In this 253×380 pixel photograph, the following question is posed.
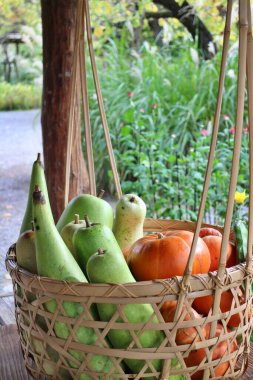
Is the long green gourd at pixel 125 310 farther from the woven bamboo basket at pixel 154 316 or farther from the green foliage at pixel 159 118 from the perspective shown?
the green foliage at pixel 159 118

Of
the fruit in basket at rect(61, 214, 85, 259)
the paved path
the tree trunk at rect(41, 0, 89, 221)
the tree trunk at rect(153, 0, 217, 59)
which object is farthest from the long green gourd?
the tree trunk at rect(153, 0, 217, 59)

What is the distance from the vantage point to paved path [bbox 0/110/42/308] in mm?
4184

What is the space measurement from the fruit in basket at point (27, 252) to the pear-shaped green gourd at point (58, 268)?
75 millimetres

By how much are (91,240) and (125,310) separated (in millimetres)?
131

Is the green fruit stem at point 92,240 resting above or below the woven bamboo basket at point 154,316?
above

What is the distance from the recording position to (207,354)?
0.78 meters

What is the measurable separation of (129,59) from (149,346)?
16.8 feet

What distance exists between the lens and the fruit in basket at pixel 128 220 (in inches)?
38.3

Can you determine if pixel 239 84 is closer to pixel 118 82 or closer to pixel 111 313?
pixel 111 313

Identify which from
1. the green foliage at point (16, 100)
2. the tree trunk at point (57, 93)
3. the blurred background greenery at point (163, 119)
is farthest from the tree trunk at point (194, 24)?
the green foliage at point (16, 100)

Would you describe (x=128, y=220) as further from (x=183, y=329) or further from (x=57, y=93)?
(x=57, y=93)

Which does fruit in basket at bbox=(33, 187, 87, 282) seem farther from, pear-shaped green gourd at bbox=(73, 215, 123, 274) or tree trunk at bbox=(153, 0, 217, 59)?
tree trunk at bbox=(153, 0, 217, 59)

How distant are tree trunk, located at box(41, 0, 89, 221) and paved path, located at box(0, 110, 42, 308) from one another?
2.07 feet

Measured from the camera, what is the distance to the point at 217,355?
803 mm
